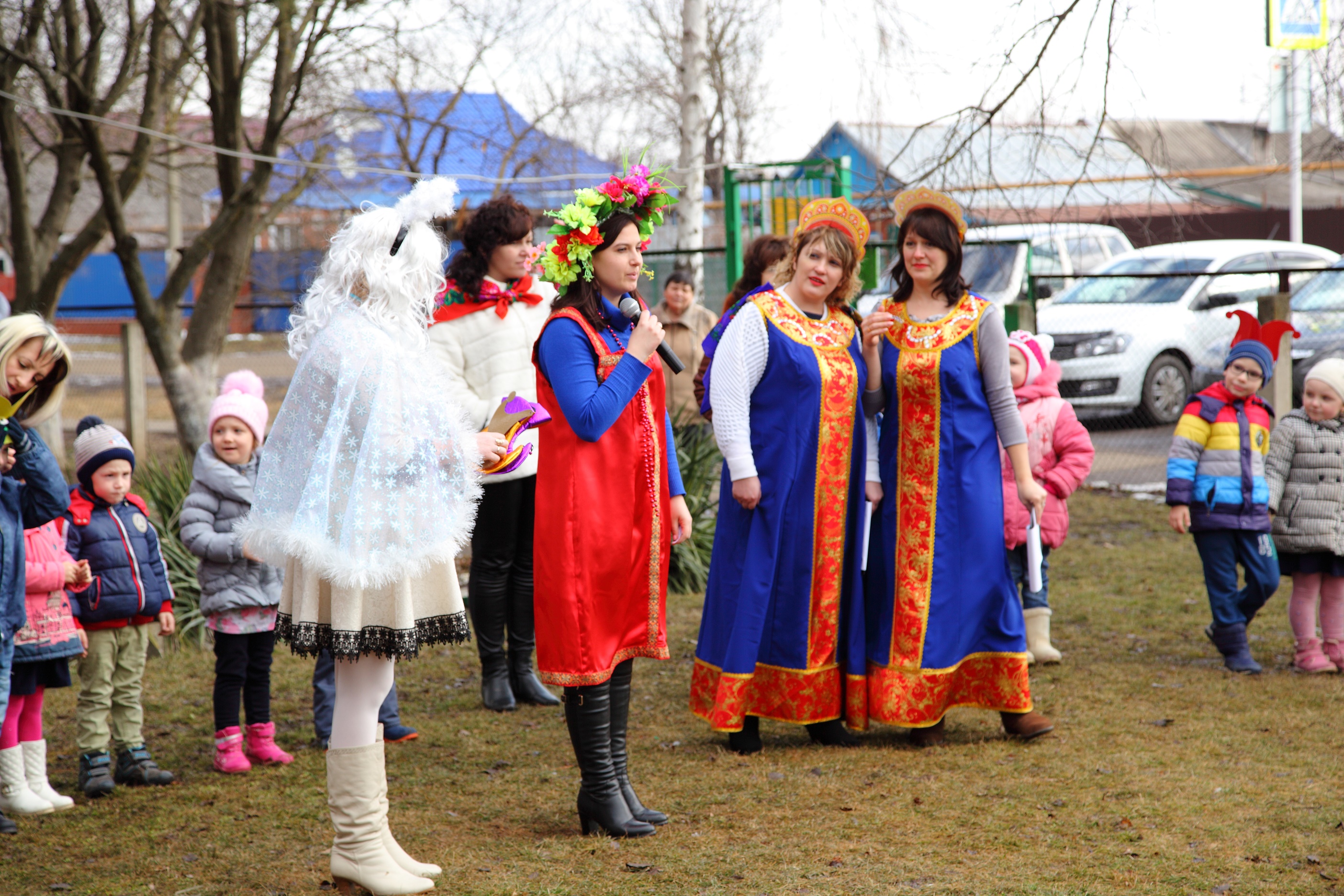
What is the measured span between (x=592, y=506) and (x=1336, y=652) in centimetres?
374

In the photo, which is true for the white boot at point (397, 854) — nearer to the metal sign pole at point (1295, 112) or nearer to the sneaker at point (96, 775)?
the sneaker at point (96, 775)

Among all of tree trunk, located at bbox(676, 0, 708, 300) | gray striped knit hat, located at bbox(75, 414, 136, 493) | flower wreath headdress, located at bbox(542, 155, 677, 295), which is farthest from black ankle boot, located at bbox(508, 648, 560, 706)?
tree trunk, located at bbox(676, 0, 708, 300)

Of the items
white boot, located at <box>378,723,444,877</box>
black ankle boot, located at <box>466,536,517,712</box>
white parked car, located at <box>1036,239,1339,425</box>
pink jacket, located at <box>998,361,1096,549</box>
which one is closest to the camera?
white boot, located at <box>378,723,444,877</box>

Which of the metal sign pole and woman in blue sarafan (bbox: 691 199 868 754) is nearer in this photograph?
woman in blue sarafan (bbox: 691 199 868 754)

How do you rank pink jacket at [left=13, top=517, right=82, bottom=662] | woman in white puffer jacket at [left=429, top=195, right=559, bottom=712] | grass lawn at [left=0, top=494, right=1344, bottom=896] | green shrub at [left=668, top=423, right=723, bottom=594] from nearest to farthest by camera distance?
1. grass lawn at [left=0, top=494, right=1344, bottom=896]
2. pink jacket at [left=13, top=517, right=82, bottom=662]
3. woman in white puffer jacket at [left=429, top=195, right=559, bottom=712]
4. green shrub at [left=668, top=423, right=723, bottom=594]

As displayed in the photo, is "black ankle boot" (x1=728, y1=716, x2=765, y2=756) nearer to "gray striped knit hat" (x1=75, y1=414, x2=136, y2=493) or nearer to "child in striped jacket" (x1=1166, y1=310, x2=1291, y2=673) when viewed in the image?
"child in striped jacket" (x1=1166, y1=310, x2=1291, y2=673)

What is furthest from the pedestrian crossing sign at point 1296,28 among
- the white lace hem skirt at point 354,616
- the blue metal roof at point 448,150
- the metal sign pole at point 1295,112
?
the blue metal roof at point 448,150

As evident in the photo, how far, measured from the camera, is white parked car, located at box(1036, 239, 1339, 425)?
36.2ft

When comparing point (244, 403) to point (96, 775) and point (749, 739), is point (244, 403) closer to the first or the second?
point (96, 775)

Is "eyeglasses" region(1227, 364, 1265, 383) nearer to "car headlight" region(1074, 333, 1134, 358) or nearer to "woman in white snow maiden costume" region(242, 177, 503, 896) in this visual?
"woman in white snow maiden costume" region(242, 177, 503, 896)

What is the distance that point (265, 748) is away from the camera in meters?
4.62

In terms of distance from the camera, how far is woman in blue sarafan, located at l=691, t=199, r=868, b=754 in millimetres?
4402

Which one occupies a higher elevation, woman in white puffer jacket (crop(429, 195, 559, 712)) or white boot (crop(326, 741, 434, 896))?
woman in white puffer jacket (crop(429, 195, 559, 712))

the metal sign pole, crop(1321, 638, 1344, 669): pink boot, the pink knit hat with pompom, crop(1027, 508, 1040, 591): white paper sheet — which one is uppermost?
the metal sign pole
